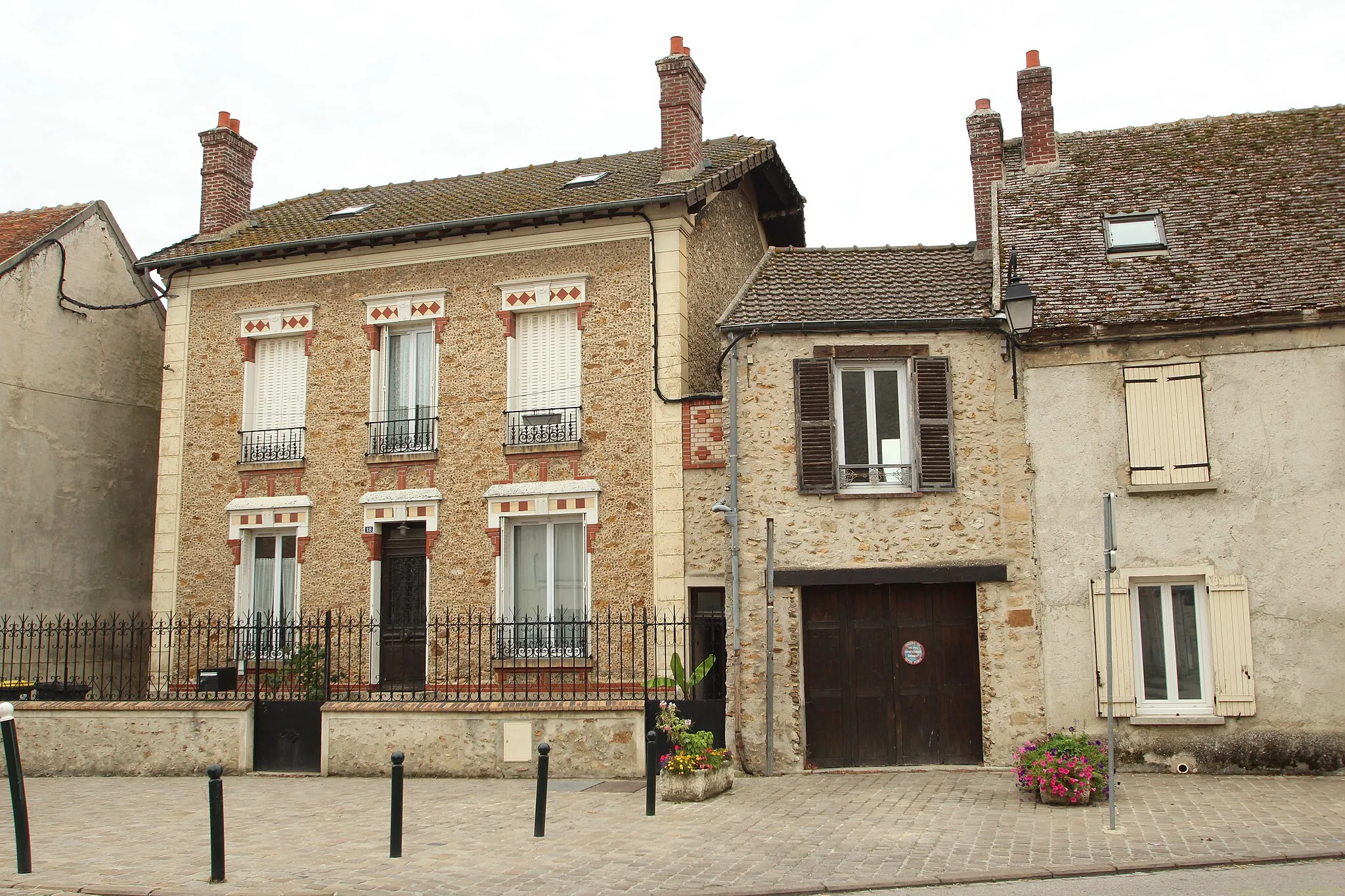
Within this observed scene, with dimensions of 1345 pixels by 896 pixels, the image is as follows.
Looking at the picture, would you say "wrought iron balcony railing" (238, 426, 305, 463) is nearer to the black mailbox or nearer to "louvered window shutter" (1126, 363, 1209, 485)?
the black mailbox

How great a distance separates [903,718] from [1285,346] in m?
5.62

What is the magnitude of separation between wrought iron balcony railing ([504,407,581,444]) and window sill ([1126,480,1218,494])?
21.9ft

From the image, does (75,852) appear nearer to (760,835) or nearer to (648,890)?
(648,890)

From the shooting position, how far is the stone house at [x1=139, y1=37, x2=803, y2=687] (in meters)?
14.2

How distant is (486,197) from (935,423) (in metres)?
7.72

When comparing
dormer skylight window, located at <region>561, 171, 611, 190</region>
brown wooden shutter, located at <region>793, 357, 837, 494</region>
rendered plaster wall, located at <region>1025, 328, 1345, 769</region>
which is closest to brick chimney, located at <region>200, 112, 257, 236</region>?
dormer skylight window, located at <region>561, 171, 611, 190</region>

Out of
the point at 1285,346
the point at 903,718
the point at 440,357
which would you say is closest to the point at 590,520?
the point at 440,357

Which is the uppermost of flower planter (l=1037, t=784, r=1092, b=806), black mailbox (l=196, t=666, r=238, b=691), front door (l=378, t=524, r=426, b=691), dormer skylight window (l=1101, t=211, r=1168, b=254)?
dormer skylight window (l=1101, t=211, r=1168, b=254)

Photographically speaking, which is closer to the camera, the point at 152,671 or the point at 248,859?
the point at 248,859

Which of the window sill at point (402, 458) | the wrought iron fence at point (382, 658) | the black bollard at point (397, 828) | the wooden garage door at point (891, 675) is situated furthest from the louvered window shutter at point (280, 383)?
the black bollard at point (397, 828)

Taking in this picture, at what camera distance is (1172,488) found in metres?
11.7

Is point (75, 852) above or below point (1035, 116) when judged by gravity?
below

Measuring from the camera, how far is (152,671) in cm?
Answer: 1564

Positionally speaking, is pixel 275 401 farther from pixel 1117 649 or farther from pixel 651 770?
pixel 1117 649
